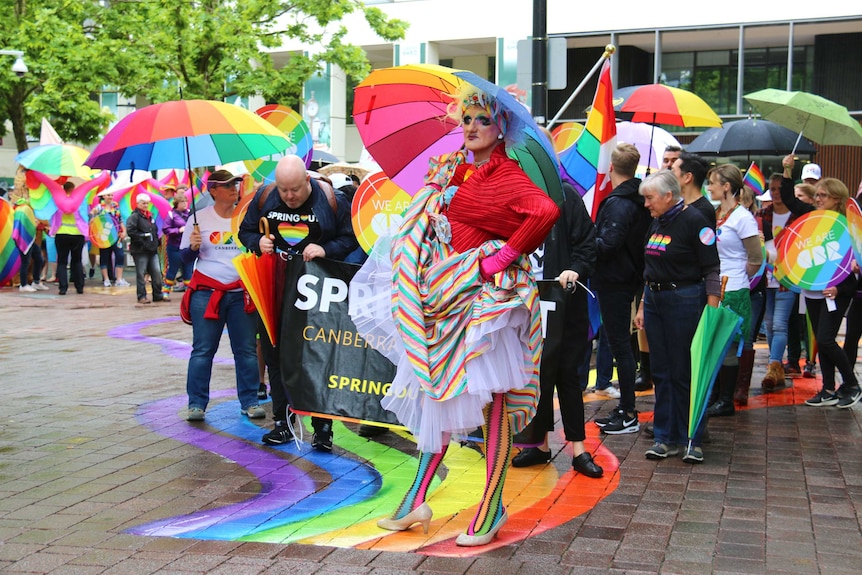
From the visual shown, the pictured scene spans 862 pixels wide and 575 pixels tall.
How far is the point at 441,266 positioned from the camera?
16.4 ft

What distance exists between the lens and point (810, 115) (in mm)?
10438

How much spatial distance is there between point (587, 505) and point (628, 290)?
2.39 m

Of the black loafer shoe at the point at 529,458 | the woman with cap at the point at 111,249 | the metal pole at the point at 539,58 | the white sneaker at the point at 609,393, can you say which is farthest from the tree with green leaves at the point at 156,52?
the black loafer shoe at the point at 529,458

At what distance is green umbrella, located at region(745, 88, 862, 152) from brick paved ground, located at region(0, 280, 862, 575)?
8.69 ft

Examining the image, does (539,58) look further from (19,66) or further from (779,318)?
(19,66)

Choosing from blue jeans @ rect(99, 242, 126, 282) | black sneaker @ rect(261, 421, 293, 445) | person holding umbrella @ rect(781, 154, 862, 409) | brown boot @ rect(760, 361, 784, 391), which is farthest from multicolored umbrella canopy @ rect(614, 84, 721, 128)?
blue jeans @ rect(99, 242, 126, 282)

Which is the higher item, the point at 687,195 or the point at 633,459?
the point at 687,195

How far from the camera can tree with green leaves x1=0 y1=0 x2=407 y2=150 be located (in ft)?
79.5

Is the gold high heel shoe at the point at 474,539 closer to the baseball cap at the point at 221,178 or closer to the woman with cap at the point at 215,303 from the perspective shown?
the woman with cap at the point at 215,303

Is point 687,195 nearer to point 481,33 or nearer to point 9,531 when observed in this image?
point 9,531

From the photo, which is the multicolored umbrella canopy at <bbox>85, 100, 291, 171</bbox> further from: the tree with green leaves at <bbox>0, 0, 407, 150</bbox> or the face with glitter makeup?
the tree with green leaves at <bbox>0, 0, 407, 150</bbox>

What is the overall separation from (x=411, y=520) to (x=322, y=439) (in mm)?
2021

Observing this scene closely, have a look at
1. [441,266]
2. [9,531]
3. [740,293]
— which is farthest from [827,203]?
[9,531]

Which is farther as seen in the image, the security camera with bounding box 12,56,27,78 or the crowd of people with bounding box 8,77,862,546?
the security camera with bounding box 12,56,27,78
